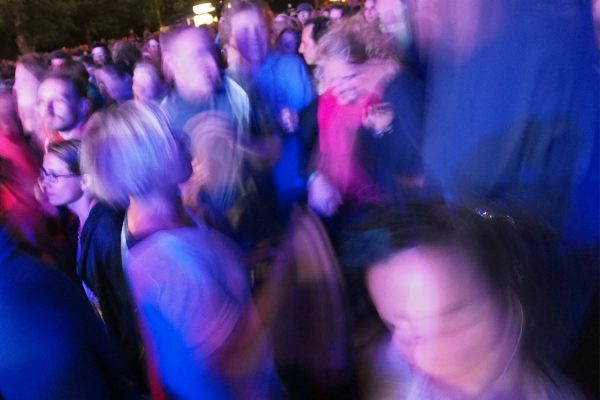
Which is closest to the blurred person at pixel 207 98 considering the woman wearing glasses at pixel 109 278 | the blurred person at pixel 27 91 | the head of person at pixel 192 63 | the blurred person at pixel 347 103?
the head of person at pixel 192 63

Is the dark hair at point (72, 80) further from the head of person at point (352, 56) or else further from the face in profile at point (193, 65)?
the head of person at point (352, 56)

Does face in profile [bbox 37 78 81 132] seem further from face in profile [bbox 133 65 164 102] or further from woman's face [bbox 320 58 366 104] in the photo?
woman's face [bbox 320 58 366 104]

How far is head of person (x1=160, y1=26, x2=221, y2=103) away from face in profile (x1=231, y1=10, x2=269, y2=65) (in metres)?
0.53

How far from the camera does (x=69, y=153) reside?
2709 millimetres

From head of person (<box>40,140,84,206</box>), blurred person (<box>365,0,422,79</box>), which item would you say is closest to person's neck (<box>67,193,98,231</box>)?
head of person (<box>40,140,84,206</box>)

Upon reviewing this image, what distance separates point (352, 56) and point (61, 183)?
1.41 m

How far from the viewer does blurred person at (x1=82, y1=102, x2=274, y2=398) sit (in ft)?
4.76

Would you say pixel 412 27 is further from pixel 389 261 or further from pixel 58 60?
pixel 58 60

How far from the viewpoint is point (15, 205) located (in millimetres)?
1801

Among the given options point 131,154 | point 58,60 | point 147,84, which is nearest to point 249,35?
point 147,84

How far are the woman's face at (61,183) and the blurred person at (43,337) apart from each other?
3.86 ft

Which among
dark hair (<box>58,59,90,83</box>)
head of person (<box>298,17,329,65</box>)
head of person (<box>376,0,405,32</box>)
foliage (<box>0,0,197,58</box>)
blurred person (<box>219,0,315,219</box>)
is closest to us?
head of person (<box>376,0,405,32</box>)

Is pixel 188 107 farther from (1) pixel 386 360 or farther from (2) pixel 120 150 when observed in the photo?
(1) pixel 386 360

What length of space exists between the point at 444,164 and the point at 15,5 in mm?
29047
